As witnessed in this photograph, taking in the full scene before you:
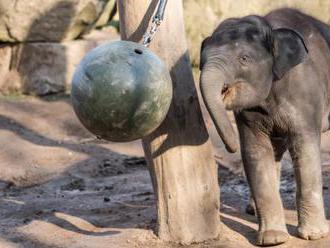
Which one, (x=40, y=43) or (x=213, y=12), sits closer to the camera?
(x=40, y=43)

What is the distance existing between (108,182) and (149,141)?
2412 millimetres

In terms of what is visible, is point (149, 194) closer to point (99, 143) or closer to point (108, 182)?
point (108, 182)

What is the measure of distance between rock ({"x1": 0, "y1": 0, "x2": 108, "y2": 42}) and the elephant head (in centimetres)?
624

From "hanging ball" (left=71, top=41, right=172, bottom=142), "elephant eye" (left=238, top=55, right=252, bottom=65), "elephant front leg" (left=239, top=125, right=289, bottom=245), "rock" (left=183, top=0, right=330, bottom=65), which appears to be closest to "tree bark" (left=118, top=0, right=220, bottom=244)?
"elephant front leg" (left=239, top=125, right=289, bottom=245)

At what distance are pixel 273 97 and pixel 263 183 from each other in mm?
565

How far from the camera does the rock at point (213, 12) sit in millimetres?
11305

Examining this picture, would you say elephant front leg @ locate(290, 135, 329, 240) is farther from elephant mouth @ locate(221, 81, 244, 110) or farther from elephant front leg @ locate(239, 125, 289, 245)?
elephant mouth @ locate(221, 81, 244, 110)

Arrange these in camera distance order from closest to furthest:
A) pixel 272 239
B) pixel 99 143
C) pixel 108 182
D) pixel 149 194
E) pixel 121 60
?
pixel 121 60, pixel 272 239, pixel 149 194, pixel 108 182, pixel 99 143

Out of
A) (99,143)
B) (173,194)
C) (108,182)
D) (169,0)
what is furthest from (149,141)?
(99,143)

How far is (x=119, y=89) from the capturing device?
4.01m

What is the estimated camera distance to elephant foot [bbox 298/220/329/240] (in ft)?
16.6

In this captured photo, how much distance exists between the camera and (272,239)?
5023mm

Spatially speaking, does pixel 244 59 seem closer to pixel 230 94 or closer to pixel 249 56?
pixel 249 56

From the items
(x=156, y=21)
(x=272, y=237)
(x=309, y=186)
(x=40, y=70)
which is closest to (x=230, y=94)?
(x=156, y=21)
